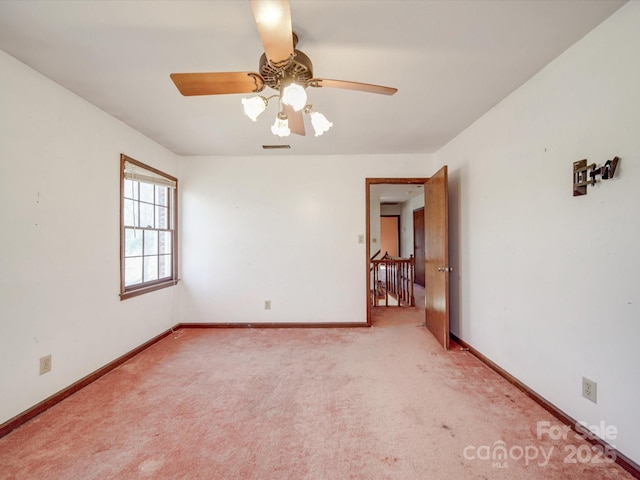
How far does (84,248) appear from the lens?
7.55 feet

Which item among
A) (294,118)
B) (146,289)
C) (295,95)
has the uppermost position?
(294,118)

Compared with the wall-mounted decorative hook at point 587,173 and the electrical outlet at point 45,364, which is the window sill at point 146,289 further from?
the wall-mounted decorative hook at point 587,173

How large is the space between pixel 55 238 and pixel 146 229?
1137 mm

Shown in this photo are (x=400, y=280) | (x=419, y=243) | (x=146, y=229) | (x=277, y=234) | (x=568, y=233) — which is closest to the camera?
(x=568, y=233)

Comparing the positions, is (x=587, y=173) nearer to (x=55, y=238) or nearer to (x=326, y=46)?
(x=326, y=46)

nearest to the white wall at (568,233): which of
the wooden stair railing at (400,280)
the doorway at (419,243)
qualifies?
the wooden stair railing at (400,280)

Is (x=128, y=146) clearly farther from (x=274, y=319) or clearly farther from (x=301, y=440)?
(x=301, y=440)

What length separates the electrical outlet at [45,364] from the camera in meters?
1.94

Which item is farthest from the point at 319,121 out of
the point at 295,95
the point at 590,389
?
the point at 590,389

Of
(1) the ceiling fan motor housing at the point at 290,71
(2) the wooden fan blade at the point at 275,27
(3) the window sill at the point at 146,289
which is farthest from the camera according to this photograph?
(3) the window sill at the point at 146,289

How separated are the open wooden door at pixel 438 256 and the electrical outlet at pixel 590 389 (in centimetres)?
130

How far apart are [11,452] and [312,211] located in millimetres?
3249

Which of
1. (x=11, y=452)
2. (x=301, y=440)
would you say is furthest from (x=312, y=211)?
(x=11, y=452)

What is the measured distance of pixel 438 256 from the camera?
316cm
